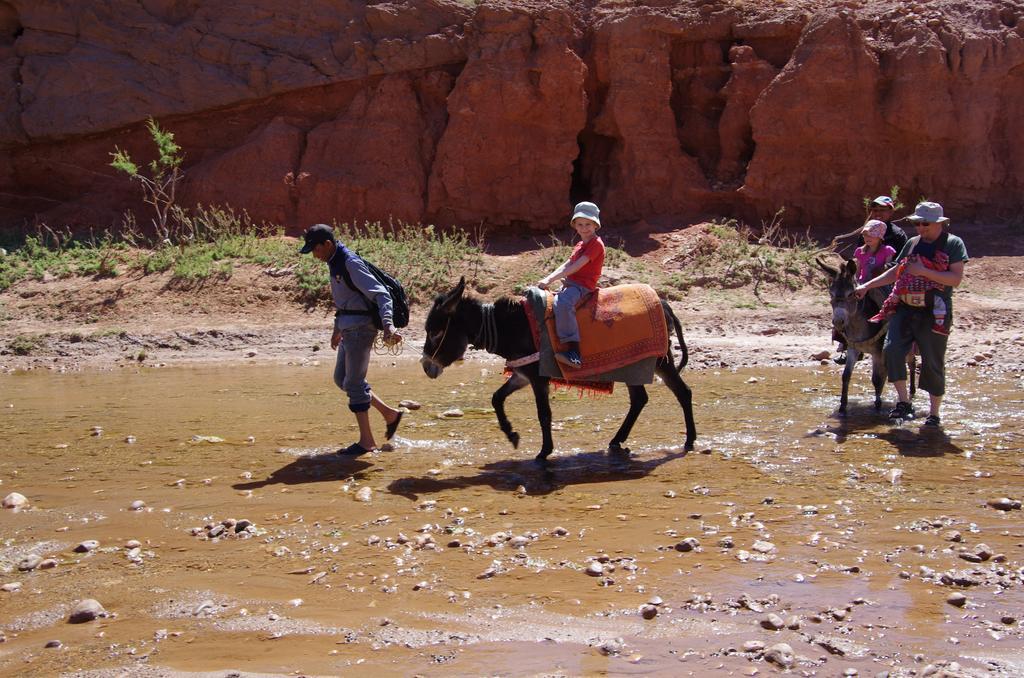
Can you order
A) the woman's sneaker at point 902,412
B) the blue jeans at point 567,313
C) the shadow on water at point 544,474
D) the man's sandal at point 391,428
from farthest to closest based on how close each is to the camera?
the woman's sneaker at point 902,412
the man's sandal at point 391,428
the blue jeans at point 567,313
the shadow on water at point 544,474

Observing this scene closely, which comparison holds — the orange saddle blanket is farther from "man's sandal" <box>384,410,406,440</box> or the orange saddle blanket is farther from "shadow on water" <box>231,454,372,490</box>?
"shadow on water" <box>231,454,372,490</box>

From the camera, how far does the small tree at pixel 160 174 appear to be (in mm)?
16750

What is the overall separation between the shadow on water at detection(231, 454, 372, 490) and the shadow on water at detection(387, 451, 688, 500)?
1.70 feet

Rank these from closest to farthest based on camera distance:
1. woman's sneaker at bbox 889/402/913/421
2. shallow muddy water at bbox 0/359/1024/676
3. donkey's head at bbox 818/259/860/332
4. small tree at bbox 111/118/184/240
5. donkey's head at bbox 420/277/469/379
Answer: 1. shallow muddy water at bbox 0/359/1024/676
2. donkey's head at bbox 420/277/469/379
3. woman's sneaker at bbox 889/402/913/421
4. donkey's head at bbox 818/259/860/332
5. small tree at bbox 111/118/184/240

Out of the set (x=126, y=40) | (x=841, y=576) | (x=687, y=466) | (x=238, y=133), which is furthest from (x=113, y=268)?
(x=841, y=576)

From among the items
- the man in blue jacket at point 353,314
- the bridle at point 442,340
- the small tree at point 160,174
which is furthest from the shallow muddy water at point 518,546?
the small tree at point 160,174

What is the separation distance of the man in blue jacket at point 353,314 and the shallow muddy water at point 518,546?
0.48 meters

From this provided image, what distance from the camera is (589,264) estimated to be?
7.34 m

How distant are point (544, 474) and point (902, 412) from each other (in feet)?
12.3

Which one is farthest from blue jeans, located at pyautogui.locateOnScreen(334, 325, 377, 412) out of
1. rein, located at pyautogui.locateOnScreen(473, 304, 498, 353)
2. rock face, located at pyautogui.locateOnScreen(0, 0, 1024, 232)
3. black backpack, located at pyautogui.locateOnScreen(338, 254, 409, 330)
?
rock face, located at pyautogui.locateOnScreen(0, 0, 1024, 232)

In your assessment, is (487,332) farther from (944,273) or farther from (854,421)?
(944,273)

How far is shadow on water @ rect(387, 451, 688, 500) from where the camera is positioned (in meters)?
6.65

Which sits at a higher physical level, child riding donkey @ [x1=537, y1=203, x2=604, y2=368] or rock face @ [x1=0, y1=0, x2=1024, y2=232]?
rock face @ [x1=0, y1=0, x2=1024, y2=232]

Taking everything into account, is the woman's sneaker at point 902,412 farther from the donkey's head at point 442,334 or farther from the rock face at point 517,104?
the rock face at point 517,104
